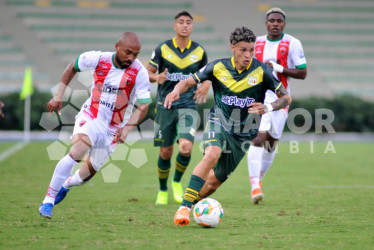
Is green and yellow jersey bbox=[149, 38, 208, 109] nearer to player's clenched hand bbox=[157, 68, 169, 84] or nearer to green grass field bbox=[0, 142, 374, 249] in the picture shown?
player's clenched hand bbox=[157, 68, 169, 84]

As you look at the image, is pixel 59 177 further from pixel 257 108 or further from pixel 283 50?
pixel 283 50

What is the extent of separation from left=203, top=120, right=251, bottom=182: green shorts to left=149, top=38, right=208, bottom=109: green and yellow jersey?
247 cm

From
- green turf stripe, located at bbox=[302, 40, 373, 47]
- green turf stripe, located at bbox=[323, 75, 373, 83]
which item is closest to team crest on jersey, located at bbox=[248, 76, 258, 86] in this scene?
green turf stripe, located at bbox=[323, 75, 373, 83]

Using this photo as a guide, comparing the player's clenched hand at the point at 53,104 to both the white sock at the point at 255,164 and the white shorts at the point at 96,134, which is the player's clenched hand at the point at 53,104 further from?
the white sock at the point at 255,164

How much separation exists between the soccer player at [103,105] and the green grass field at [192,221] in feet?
2.24

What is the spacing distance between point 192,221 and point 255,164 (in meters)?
2.71

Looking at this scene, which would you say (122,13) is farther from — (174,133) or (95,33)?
(174,133)

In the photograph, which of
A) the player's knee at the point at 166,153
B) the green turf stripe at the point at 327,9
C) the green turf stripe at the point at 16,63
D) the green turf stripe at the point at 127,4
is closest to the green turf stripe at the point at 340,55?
the green turf stripe at the point at 327,9

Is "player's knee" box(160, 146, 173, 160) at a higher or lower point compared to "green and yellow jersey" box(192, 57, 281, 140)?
lower

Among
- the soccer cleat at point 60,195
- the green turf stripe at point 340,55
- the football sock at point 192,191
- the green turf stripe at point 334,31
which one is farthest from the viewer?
the green turf stripe at point 334,31

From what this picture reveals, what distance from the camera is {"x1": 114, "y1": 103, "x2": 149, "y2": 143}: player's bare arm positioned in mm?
7438

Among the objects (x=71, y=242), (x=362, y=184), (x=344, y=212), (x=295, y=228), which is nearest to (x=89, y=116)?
(x=71, y=242)

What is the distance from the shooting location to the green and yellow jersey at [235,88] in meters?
7.48

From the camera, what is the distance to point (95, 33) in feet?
165
